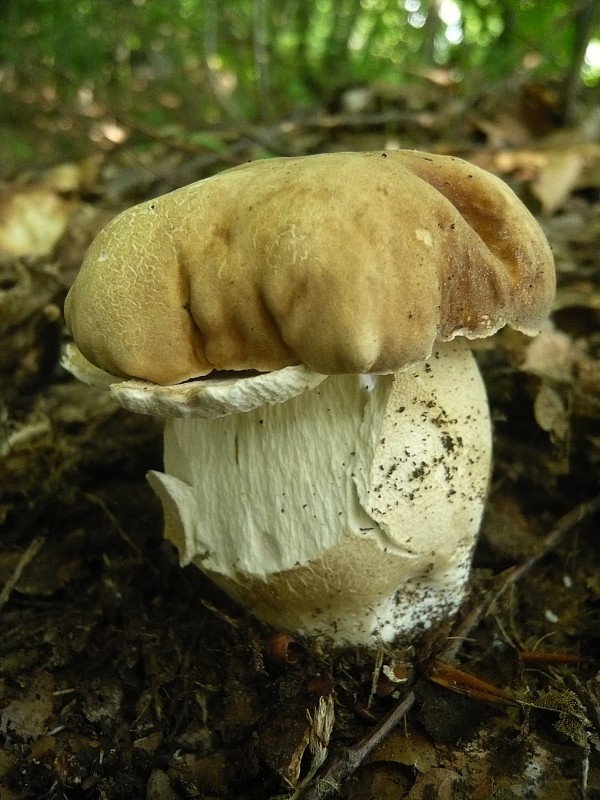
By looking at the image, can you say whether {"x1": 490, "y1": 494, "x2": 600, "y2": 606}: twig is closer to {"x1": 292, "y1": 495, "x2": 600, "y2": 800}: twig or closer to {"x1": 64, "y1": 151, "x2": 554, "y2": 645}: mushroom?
{"x1": 292, "y1": 495, "x2": 600, "y2": 800}: twig

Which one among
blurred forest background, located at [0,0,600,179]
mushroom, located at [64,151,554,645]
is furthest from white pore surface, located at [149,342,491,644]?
blurred forest background, located at [0,0,600,179]

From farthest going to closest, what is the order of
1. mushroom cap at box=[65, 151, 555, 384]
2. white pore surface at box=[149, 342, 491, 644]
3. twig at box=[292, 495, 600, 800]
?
white pore surface at box=[149, 342, 491, 644] < twig at box=[292, 495, 600, 800] < mushroom cap at box=[65, 151, 555, 384]

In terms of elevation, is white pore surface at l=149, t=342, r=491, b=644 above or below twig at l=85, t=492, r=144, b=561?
above

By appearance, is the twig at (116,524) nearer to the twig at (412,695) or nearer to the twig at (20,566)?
the twig at (20,566)

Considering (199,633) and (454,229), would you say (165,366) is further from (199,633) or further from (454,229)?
(199,633)

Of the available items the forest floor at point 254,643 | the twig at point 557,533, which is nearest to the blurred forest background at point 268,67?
the forest floor at point 254,643

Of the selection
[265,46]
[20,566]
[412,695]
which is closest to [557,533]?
[412,695]
